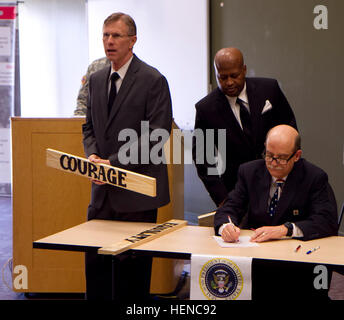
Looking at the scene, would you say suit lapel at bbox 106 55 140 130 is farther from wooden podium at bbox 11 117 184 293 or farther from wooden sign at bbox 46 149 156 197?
wooden podium at bbox 11 117 184 293

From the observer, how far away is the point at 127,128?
2.76 meters

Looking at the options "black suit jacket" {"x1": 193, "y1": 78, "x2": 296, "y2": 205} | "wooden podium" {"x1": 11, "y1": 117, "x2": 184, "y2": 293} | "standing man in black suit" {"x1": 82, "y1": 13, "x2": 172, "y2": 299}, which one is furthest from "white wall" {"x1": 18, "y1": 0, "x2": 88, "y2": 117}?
"standing man in black suit" {"x1": 82, "y1": 13, "x2": 172, "y2": 299}

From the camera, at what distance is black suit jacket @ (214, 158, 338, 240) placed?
2.49 metres

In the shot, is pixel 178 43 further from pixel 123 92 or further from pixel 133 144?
pixel 133 144

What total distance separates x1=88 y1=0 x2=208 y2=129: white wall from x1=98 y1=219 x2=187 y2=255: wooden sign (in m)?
3.37

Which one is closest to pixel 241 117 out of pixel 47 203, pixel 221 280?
pixel 221 280

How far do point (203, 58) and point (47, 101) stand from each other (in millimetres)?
2960

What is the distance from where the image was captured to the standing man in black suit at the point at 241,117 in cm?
302

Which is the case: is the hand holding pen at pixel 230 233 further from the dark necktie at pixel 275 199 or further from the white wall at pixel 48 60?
the white wall at pixel 48 60

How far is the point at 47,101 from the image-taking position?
313 inches

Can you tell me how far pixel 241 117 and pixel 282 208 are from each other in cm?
69

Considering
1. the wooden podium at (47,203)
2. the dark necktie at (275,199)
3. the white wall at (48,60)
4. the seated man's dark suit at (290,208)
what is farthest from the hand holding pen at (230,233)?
the white wall at (48,60)

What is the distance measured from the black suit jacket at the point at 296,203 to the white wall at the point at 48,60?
18.3ft
